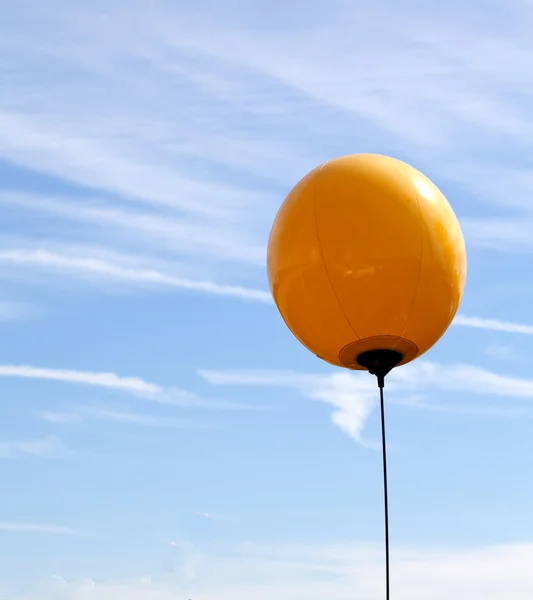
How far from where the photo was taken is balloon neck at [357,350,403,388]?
1109cm

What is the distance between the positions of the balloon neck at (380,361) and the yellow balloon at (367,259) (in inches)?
2.3

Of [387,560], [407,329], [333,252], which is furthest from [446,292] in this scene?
[387,560]

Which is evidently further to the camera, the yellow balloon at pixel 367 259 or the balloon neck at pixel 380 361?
the balloon neck at pixel 380 361

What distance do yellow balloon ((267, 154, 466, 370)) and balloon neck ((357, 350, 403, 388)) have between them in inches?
2.3

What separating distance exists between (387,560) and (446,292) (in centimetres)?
272

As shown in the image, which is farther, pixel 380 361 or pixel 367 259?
pixel 380 361

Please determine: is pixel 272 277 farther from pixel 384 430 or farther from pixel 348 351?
pixel 384 430

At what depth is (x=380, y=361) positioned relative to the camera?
36.4ft

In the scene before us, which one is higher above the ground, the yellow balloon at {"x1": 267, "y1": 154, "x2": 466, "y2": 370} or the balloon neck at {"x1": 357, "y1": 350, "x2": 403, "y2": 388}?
the yellow balloon at {"x1": 267, "y1": 154, "x2": 466, "y2": 370}

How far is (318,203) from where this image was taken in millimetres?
10891

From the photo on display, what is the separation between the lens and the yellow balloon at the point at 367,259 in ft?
34.8

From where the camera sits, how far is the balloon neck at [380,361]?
36.4 ft

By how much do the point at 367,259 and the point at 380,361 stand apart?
1172 mm

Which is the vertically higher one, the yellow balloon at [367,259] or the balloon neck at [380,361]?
the yellow balloon at [367,259]
